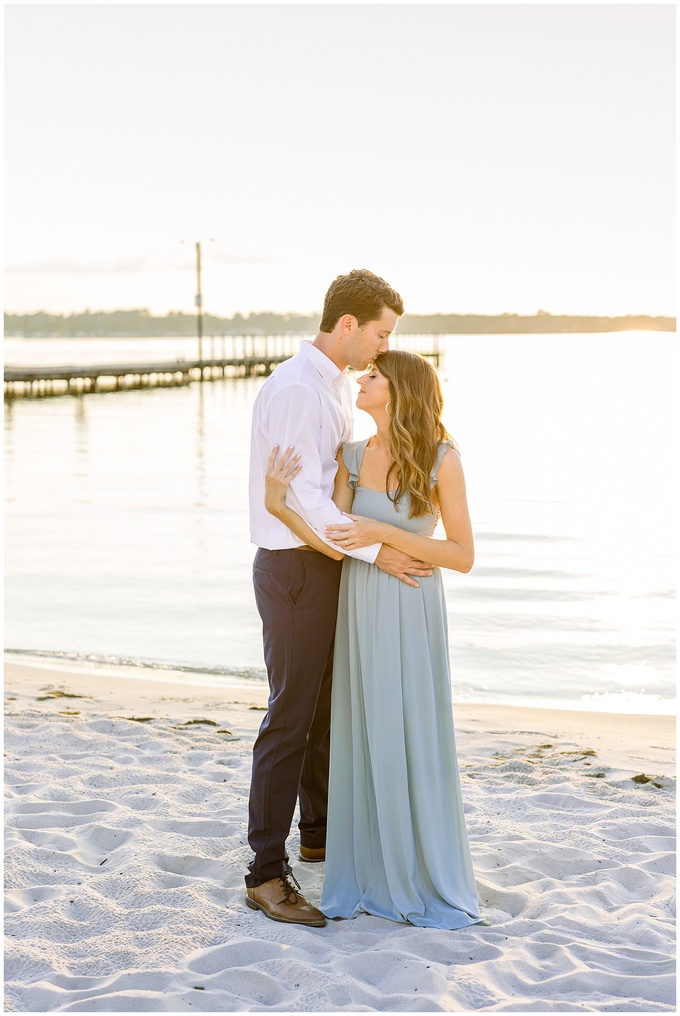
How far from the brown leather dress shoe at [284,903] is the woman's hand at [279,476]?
1333mm

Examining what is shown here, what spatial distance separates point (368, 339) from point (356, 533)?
2.30 feet

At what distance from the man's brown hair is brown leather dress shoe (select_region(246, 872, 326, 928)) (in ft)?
6.60

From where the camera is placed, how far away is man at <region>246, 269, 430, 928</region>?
347cm

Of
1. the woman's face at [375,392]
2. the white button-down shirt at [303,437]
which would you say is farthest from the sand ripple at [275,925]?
the woman's face at [375,392]

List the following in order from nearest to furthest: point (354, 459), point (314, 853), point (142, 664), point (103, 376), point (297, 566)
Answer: point (297, 566) < point (354, 459) < point (314, 853) < point (142, 664) < point (103, 376)

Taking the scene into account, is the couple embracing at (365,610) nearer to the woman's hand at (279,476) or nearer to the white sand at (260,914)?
the woman's hand at (279,476)

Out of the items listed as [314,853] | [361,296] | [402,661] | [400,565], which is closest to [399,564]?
[400,565]

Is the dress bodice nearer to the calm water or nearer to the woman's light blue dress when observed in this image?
the woman's light blue dress

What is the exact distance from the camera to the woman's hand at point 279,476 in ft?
11.2

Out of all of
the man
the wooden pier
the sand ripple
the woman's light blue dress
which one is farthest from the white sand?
the wooden pier

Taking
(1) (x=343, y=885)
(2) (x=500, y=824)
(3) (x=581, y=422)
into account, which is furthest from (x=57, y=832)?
(3) (x=581, y=422)

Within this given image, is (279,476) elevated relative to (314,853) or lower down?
elevated

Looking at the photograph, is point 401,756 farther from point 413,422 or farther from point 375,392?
point 375,392

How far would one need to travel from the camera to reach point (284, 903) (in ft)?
11.5
